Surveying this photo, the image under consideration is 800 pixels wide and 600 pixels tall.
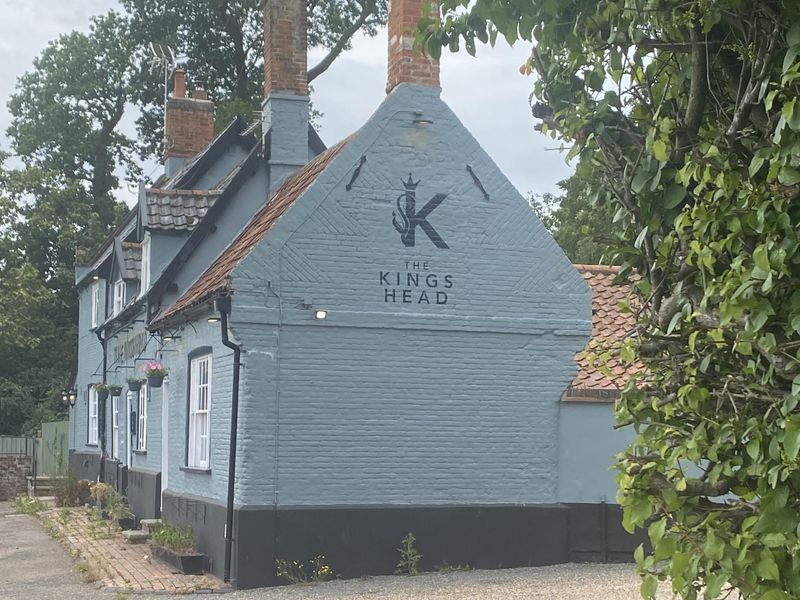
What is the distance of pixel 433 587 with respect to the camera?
13188 mm

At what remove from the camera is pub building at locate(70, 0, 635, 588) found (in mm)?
14234

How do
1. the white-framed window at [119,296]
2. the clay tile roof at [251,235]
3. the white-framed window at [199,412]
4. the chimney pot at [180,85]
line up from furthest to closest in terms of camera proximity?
the chimney pot at [180,85]
the white-framed window at [119,296]
the white-framed window at [199,412]
the clay tile roof at [251,235]

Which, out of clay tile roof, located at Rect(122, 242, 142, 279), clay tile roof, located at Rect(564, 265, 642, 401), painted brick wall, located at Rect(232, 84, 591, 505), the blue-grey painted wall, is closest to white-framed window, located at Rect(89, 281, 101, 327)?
clay tile roof, located at Rect(122, 242, 142, 279)

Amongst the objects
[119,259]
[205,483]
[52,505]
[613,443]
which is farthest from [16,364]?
[613,443]

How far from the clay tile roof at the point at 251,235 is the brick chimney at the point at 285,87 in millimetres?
401

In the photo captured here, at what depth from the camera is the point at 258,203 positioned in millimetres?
19188

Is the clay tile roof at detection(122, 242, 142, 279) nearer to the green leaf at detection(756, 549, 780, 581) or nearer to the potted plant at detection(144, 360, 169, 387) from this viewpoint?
the potted plant at detection(144, 360, 169, 387)

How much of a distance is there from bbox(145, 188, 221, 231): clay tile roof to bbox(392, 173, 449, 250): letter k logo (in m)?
5.37

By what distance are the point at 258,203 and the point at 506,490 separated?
23.0ft

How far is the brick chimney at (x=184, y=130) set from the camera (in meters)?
26.6

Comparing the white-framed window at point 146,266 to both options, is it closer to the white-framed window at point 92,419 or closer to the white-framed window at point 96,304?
the white-framed window at point 96,304

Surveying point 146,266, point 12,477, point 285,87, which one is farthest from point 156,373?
point 12,477

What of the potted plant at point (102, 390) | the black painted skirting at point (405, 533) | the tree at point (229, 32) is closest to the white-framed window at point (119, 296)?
the potted plant at point (102, 390)

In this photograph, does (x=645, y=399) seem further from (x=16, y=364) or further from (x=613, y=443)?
(x=16, y=364)
